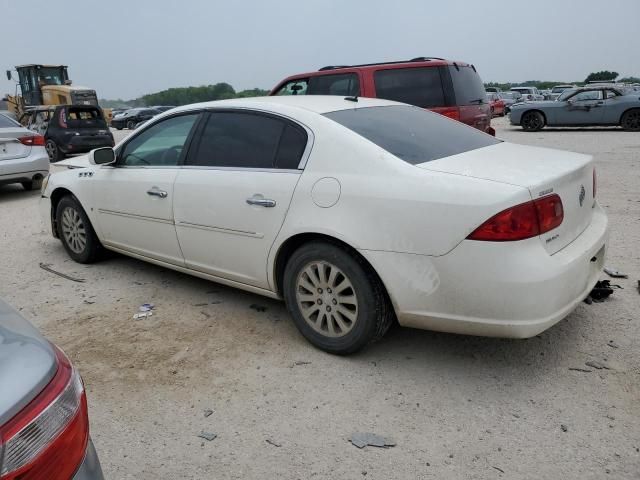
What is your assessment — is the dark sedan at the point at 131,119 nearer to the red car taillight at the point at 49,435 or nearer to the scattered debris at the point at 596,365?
the scattered debris at the point at 596,365

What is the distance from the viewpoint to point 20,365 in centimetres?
148

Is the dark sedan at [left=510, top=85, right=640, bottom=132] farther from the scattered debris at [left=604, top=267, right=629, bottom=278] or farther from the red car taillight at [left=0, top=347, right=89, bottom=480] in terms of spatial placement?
the red car taillight at [left=0, top=347, right=89, bottom=480]

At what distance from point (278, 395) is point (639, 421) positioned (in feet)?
5.83

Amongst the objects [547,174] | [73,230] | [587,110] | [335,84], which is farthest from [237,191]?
[587,110]

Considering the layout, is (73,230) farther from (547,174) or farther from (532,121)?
(532,121)

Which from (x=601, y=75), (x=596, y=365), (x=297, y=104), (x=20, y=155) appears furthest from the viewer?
(x=601, y=75)

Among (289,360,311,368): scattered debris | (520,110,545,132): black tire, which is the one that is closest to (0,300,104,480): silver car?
(289,360,311,368): scattered debris

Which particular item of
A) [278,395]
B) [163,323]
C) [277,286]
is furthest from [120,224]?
Result: [278,395]

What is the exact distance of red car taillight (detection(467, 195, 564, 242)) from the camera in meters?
2.62

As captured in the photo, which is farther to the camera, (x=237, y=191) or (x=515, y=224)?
(x=237, y=191)

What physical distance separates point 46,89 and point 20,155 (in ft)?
52.8

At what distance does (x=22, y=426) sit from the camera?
1350 millimetres

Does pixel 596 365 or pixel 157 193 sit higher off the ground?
pixel 157 193

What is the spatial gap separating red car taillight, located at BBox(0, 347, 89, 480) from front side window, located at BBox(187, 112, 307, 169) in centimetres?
209
